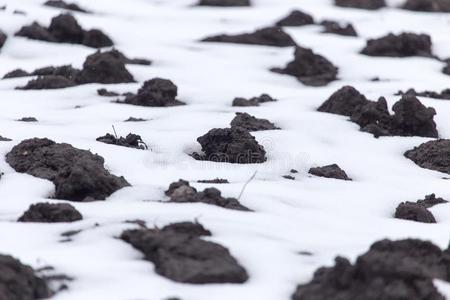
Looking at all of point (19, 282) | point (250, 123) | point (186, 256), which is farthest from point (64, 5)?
point (19, 282)

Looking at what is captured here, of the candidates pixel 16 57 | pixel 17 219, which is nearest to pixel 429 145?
pixel 17 219

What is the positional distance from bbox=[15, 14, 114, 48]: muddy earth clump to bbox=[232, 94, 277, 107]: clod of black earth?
3027mm

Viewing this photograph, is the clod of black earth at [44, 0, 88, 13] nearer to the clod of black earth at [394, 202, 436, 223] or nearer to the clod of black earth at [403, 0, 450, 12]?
the clod of black earth at [403, 0, 450, 12]

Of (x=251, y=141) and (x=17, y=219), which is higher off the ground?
(x=251, y=141)

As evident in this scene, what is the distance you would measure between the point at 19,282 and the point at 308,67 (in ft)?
21.9

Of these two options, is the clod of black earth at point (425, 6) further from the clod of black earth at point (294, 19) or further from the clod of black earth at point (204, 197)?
the clod of black earth at point (204, 197)

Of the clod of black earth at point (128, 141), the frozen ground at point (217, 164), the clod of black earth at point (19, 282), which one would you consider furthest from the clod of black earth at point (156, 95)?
the clod of black earth at point (19, 282)

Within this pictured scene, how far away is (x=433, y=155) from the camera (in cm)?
672

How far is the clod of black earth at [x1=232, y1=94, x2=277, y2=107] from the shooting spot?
317 inches

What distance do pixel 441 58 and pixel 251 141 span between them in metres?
5.43

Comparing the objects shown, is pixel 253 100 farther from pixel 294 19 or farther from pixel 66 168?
pixel 294 19

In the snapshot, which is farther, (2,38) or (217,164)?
(2,38)

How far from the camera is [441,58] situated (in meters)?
11.0

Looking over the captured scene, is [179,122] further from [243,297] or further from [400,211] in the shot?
[243,297]
